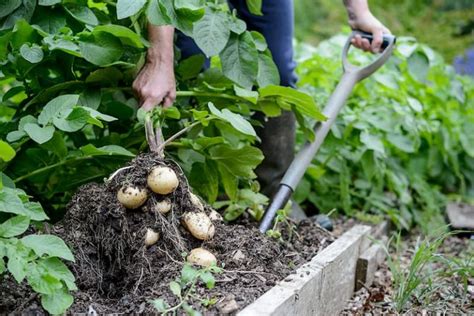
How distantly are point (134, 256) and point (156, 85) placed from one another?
515mm

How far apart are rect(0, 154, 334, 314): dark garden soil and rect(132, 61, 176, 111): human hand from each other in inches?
9.5

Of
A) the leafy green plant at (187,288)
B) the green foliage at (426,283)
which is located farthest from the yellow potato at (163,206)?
the green foliage at (426,283)

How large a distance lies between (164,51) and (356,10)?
2.92ft

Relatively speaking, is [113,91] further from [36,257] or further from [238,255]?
[36,257]

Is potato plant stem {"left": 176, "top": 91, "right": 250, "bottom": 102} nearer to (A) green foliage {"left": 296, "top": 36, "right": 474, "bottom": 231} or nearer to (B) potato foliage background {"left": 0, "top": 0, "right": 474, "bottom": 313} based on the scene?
(B) potato foliage background {"left": 0, "top": 0, "right": 474, "bottom": 313}

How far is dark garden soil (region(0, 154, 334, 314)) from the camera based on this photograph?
5.67ft

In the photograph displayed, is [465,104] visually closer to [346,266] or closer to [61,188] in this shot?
[346,266]

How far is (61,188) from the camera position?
7.57 ft

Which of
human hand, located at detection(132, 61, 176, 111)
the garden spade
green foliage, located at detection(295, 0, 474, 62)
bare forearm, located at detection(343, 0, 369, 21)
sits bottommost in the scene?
green foliage, located at detection(295, 0, 474, 62)

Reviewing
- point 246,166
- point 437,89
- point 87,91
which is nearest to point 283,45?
point 246,166

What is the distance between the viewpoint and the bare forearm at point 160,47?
2.14 metres

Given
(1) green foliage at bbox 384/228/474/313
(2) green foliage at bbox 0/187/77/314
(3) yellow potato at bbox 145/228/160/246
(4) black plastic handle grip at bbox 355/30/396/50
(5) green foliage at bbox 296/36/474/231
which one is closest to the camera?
(2) green foliage at bbox 0/187/77/314

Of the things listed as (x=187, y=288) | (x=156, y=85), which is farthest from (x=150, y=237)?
(x=156, y=85)

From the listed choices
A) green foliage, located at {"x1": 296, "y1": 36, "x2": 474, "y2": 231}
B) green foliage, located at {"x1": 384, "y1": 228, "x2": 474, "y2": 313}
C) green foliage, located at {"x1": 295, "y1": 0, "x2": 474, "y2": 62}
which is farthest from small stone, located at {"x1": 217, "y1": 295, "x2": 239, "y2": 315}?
green foliage, located at {"x1": 295, "y1": 0, "x2": 474, "y2": 62}
